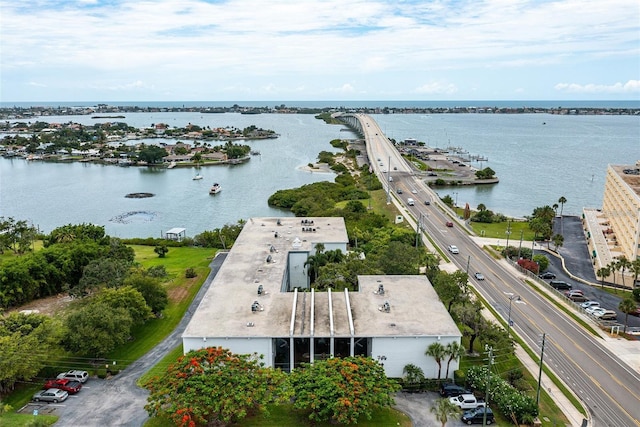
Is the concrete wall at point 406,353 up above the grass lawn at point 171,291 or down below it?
above

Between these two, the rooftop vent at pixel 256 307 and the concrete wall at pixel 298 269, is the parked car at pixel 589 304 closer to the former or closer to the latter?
the concrete wall at pixel 298 269

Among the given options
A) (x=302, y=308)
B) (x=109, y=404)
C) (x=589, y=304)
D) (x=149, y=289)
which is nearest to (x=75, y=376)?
(x=109, y=404)

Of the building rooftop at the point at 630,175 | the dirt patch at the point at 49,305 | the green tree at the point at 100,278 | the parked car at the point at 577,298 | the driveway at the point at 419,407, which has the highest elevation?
the building rooftop at the point at 630,175

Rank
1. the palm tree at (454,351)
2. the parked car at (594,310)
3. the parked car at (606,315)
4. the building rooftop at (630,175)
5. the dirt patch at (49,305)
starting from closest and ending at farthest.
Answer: the palm tree at (454,351)
the parked car at (606,315)
the parked car at (594,310)
the dirt patch at (49,305)
the building rooftop at (630,175)

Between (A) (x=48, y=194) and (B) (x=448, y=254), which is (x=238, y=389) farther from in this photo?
(A) (x=48, y=194)

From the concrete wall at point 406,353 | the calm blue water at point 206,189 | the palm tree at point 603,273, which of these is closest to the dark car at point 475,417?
the concrete wall at point 406,353

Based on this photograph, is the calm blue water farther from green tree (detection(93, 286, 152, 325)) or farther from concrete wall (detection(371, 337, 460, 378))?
concrete wall (detection(371, 337, 460, 378))
